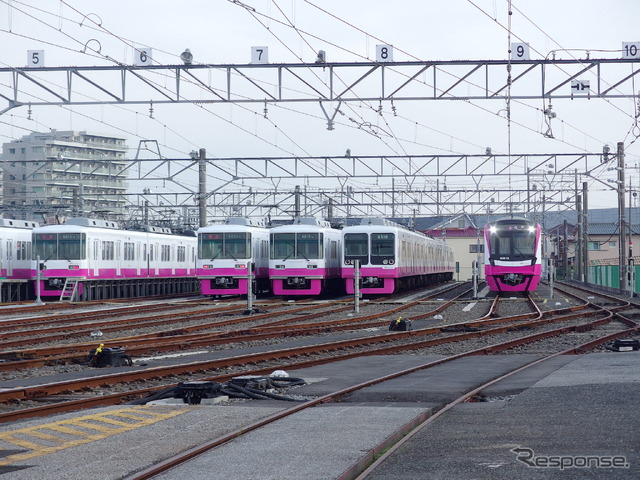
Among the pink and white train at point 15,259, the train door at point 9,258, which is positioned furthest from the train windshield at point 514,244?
the train door at point 9,258

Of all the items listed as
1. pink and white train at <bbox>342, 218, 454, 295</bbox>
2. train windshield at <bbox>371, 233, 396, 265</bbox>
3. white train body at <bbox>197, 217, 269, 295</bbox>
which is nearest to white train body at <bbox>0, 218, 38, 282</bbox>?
white train body at <bbox>197, 217, 269, 295</bbox>

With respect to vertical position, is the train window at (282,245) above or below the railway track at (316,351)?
above

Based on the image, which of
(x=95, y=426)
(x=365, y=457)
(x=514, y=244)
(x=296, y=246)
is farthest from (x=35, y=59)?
(x=514, y=244)

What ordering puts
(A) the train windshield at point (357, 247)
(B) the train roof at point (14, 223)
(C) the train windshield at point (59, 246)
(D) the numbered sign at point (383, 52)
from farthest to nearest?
1. (A) the train windshield at point (357, 247)
2. (B) the train roof at point (14, 223)
3. (C) the train windshield at point (59, 246)
4. (D) the numbered sign at point (383, 52)

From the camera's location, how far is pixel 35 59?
81.3 ft

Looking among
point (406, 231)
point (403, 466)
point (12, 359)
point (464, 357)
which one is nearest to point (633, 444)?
point (403, 466)

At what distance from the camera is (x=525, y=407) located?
970 centimetres

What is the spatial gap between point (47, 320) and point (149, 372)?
1404cm

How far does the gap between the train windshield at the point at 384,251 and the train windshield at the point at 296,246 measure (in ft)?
6.65

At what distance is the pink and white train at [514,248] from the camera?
38.6 metres

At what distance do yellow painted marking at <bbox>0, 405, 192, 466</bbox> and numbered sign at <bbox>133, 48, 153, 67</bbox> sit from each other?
15495 mm

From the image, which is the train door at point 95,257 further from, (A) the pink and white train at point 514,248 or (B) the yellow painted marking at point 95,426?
(B) the yellow painted marking at point 95,426

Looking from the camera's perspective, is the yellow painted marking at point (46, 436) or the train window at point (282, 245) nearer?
the yellow painted marking at point (46, 436)

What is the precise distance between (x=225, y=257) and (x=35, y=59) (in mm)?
14987
